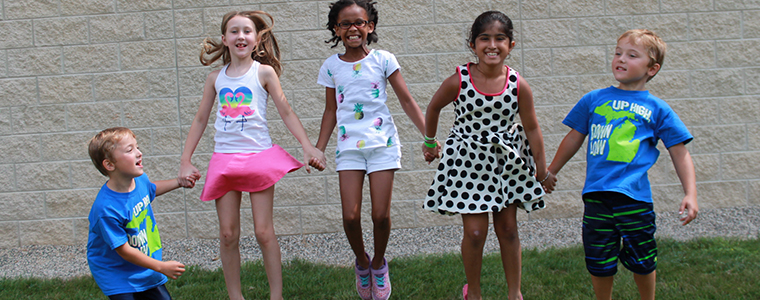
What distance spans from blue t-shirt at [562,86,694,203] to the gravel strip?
2101mm

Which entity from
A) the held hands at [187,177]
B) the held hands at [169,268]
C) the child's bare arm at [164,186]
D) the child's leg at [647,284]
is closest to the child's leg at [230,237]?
the held hands at [187,177]

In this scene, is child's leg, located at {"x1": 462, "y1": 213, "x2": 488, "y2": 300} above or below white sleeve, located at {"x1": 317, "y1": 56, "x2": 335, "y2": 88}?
below

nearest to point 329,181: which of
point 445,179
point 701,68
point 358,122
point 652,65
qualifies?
point 358,122

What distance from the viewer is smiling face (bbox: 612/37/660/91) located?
9.33 ft

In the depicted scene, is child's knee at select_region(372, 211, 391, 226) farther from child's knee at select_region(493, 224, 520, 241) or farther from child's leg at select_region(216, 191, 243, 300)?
child's leg at select_region(216, 191, 243, 300)

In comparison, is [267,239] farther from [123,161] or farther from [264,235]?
[123,161]

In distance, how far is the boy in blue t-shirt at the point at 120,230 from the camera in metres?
2.65

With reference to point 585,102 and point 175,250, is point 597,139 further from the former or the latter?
point 175,250

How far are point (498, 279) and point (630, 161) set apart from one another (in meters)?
1.46

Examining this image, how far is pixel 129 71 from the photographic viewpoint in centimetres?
531

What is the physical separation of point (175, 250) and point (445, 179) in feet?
10.4

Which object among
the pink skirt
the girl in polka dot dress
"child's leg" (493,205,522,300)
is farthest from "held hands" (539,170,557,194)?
the pink skirt

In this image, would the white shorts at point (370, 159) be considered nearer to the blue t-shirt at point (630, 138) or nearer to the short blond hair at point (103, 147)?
the blue t-shirt at point (630, 138)

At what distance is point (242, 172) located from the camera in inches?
130
